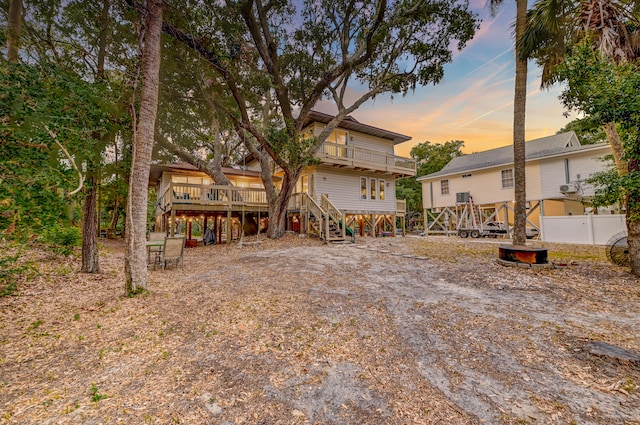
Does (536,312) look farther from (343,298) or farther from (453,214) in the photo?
(453,214)

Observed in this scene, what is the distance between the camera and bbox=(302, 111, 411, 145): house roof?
1750 cm

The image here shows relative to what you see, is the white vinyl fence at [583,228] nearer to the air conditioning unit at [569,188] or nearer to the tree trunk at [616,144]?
the air conditioning unit at [569,188]

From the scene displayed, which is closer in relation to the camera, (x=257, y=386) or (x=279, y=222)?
(x=257, y=386)

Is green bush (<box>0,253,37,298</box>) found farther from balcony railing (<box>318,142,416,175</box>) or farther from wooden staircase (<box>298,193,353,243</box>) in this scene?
balcony railing (<box>318,142,416,175</box>)

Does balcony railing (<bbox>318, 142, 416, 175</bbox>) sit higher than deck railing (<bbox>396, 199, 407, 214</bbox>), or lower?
higher

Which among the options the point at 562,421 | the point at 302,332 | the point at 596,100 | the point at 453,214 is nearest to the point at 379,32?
the point at 596,100

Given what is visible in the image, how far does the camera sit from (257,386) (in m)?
2.76

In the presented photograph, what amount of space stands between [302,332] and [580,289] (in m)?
6.34

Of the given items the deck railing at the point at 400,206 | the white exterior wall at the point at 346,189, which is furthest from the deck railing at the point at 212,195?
the deck railing at the point at 400,206

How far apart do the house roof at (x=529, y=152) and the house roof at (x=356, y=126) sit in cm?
695

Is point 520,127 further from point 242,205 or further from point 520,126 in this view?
point 242,205

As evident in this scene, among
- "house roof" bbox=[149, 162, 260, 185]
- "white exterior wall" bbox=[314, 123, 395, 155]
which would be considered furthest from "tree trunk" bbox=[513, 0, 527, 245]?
"house roof" bbox=[149, 162, 260, 185]

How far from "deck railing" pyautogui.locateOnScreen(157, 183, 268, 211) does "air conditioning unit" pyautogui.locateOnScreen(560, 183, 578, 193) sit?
20.1 m

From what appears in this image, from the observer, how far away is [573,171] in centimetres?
1781
